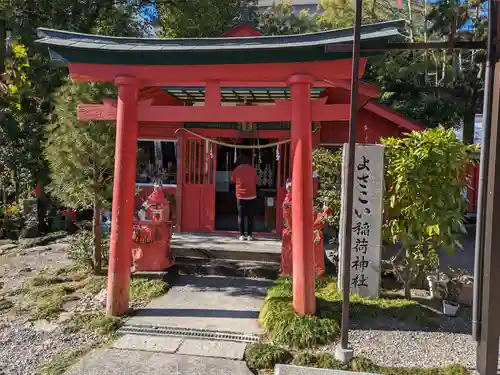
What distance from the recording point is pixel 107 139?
22.2 feet

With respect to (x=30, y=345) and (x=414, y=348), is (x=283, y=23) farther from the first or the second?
(x=30, y=345)

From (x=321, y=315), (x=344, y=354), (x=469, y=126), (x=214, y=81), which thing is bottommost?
(x=344, y=354)

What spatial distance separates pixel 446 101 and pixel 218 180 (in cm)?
910

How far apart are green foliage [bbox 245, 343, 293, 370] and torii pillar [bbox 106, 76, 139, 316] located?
1924mm

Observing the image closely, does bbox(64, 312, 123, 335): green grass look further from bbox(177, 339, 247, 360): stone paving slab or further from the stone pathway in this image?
bbox(177, 339, 247, 360): stone paving slab

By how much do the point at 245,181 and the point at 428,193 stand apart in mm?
3657

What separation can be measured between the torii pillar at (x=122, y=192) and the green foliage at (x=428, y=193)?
11.4 feet

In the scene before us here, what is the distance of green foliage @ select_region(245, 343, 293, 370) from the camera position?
438cm

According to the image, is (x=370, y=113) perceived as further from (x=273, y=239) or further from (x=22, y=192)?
(x=22, y=192)

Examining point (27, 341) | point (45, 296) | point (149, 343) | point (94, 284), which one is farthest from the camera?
point (94, 284)

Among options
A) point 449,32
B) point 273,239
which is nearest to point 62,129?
point 273,239

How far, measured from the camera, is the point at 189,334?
200 inches

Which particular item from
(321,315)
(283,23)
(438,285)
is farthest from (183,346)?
(283,23)

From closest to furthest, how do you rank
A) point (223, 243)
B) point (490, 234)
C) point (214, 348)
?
point (490, 234), point (214, 348), point (223, 243)
